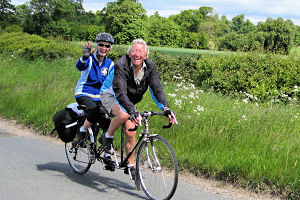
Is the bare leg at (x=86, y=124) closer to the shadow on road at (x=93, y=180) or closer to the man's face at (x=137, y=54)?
the shadow on road at (x=93, y=180)

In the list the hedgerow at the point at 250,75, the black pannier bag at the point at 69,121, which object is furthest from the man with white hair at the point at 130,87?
the hedgerow at the point at 250,75

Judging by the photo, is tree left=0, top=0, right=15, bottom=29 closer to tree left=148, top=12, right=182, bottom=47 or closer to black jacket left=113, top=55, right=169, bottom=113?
tree left=148, top=12, right=182, bottom=47

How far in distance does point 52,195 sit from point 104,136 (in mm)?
968

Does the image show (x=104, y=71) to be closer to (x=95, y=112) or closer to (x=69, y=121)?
(x=95, y=112)

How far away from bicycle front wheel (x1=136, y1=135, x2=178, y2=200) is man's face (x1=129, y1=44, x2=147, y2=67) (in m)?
0.89

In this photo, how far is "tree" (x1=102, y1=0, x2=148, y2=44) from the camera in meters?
56.8

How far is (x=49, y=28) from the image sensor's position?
68.9 m

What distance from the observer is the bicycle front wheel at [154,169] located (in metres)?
4.43

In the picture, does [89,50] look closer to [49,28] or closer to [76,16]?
[49,28]

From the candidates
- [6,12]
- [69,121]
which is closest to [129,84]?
[69,121]

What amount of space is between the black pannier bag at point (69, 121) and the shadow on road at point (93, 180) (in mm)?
564

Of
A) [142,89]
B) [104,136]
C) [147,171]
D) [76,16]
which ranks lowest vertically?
[147,171]

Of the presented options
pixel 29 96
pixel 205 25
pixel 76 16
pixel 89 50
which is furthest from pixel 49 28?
pixel 89 50

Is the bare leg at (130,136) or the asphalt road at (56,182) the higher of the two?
the bare leg at (130,136)
